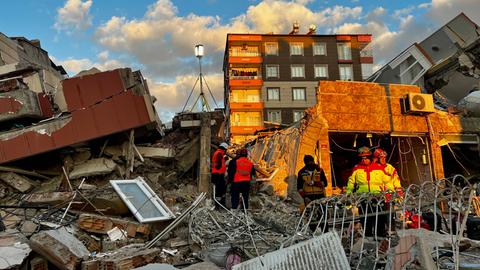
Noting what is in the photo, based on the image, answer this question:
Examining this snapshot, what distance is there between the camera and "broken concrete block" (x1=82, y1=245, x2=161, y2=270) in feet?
17.0

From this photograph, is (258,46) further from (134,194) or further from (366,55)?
(134,194)

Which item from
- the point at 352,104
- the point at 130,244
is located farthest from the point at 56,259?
the point at 352,104

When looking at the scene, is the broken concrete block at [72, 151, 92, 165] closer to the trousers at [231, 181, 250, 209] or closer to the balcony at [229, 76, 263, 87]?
the trousers at [231, 181, 250, 209]

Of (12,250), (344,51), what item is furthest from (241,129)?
(12,250)

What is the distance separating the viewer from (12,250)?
5.55 metres

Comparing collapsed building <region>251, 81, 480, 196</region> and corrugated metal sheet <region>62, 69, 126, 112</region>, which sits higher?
corrugated metal sheet <region>62, 69, 126, 112</region>

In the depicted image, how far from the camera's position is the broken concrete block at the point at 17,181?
9498mm

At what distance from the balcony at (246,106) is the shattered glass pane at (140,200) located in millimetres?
37860

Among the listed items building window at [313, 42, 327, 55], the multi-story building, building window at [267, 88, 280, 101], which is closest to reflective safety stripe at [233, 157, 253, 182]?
the multi-story building

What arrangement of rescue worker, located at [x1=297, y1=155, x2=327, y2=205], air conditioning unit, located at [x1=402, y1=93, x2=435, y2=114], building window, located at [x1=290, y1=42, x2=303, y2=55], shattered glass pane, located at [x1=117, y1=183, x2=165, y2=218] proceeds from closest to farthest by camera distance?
shattered glass pane, located at [x1=117, y1=183, x2=165, y2=218] < rescue worker, located at [x1=297, y1=155, x2=327, y2=205] < air conditioning unit, located at [x1=402, y1=93, x2=435, y2=114] < building window, located at [x1=290, y1=42, x2=303, y2=55]

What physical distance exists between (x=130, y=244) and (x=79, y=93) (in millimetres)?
4996

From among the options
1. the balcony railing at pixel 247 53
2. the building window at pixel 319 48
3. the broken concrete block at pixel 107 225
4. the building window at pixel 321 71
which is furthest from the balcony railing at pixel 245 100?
the broken concrete block at pixel 107 225

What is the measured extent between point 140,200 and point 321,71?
141 ft

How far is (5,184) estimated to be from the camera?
31.3ft
